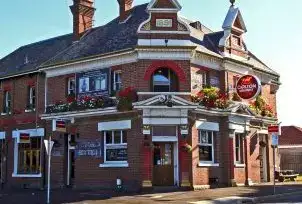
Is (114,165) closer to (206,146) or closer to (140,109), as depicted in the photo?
(140,109)

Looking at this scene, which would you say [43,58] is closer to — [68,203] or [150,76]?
[150,76]

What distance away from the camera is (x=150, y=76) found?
26812mm

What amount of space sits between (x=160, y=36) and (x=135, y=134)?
216 inches

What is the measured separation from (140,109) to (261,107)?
995 centimetres

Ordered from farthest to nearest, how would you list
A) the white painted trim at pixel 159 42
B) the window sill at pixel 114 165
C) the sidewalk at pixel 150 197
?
the window sill at pixel 114 165
the white painted trim at pixel 159 42
the sidewalk at pixel 150 197

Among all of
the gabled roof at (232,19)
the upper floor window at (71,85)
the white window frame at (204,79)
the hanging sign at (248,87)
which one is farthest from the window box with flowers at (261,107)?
the upper floor window at (71,85)

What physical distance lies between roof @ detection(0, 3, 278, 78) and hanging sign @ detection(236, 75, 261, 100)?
7.25 ft

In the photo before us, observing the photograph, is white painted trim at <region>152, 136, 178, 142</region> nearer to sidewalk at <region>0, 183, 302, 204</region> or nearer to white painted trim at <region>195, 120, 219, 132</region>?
white painted trim at <region>195, 120, 219, 132</region>

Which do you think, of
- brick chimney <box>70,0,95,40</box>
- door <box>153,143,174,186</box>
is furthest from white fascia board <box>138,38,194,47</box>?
brick chimney <box>70,0,95,40</box>

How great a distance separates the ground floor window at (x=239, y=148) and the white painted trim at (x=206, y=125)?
213cm

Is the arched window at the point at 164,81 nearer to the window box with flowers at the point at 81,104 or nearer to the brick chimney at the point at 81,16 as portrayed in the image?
the window box with flowers at the point at 81,104

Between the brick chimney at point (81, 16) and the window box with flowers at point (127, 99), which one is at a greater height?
the brick chimney at point (81, 16)

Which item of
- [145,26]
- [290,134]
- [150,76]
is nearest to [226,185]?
[150,76]

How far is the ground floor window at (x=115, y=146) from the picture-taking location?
2712 centimetres
